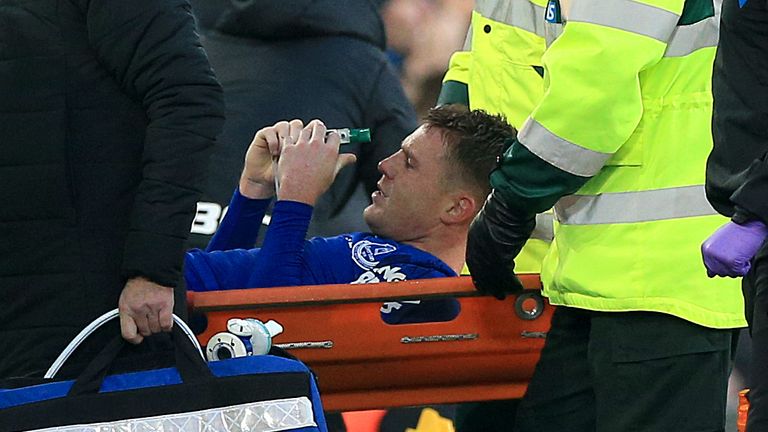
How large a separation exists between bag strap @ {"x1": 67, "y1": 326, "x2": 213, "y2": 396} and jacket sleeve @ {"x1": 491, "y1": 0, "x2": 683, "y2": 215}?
26.8 inches

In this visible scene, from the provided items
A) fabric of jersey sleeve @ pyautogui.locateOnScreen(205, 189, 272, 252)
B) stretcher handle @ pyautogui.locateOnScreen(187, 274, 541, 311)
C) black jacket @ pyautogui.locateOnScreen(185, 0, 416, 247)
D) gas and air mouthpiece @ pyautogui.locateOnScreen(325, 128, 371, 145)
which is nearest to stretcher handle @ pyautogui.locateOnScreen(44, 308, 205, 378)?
stretcher handle @ pyautogui.locateOnScreen(187, 274, 541, 311)

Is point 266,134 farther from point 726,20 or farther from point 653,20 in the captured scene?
point 726,20

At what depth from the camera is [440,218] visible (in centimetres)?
356

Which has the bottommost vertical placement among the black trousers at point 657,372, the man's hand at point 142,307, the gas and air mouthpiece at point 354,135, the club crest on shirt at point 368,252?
the club crest on shirt at point 368,252

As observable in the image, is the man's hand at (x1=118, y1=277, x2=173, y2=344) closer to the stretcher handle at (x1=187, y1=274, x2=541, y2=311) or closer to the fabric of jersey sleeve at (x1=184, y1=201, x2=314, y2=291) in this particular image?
the stretcher handle at (x1=187, y1=274, x2=541, y2=311)

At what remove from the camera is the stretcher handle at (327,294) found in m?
3.06

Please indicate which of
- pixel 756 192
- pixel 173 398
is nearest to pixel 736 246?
pixel 756 192

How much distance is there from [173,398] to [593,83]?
88cm

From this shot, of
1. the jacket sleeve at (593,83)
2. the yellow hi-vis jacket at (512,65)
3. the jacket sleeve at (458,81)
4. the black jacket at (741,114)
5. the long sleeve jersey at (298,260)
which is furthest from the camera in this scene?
the jacket sleeve at (458,81)

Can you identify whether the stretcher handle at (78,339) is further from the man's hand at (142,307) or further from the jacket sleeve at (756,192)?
the jacket sleeve at (756,192)

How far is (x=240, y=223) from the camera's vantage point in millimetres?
3625

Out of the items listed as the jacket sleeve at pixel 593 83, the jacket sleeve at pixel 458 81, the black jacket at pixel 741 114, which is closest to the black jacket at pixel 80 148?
the jacket sleeve at pixel 593 83

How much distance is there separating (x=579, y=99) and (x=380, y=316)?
0.70 meters

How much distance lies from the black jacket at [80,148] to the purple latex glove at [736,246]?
808 millimetres
